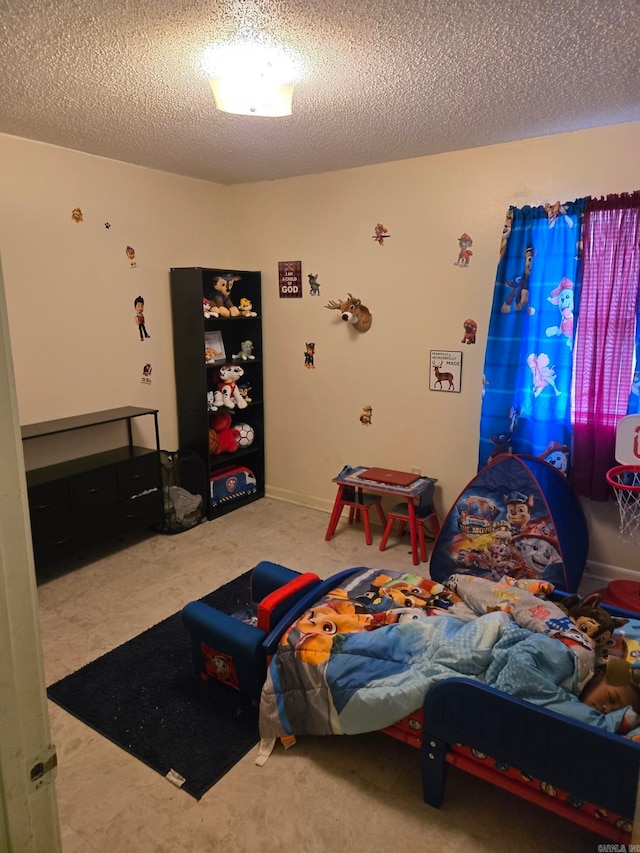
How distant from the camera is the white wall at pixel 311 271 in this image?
3098mm

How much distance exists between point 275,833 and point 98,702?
3.09 feet

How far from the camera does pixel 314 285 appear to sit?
4039 millimetres

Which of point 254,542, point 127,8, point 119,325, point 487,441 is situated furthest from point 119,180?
point 487,441

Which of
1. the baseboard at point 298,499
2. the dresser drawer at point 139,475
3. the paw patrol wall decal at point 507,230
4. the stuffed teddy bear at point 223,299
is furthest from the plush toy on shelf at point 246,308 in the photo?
the paw patrol wall decal at point 507,230

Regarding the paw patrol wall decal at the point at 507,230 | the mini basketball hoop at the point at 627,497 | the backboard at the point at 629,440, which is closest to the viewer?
the backboard at the point at 629,440

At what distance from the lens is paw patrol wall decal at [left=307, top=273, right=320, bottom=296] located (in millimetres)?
4020

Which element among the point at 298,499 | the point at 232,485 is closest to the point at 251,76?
the point at 232,485

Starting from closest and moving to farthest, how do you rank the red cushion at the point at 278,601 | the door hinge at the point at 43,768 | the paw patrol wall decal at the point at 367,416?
the door hinge at the point at 43,768 → the red cushion at the point at 278,601 → the paw patrol wall decal at the point at 367,416

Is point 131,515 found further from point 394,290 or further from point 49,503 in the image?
point 394,290

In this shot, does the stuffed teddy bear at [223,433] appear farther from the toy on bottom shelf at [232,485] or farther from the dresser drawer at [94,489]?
the dresser drawer at [94,489]

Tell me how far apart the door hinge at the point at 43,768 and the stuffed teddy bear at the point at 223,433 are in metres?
3.43

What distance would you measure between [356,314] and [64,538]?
7.68 feet

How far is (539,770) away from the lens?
1.53 metres

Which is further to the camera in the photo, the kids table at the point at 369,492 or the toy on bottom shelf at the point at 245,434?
the toy on bottom shelf at the point at 245,434
